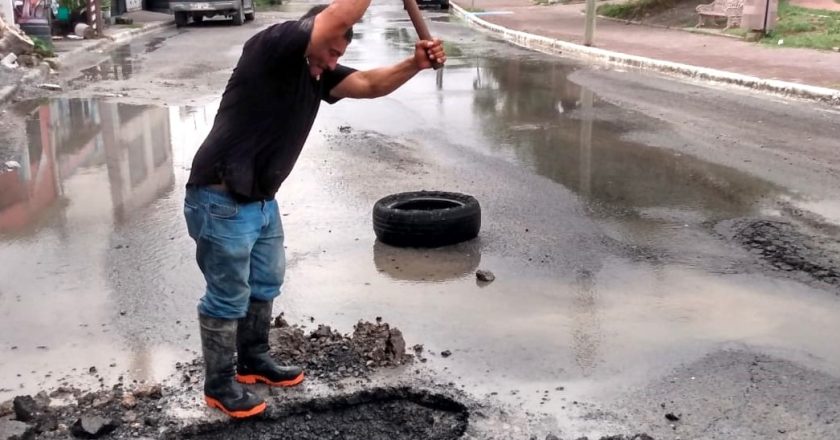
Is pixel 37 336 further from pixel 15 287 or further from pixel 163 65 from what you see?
pixel 163 65

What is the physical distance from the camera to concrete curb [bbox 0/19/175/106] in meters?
12.8

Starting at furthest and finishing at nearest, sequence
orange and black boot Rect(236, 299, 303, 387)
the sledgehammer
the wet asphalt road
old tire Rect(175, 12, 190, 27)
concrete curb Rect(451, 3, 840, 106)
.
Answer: old tire Rect(175, 12, 190, 27)
concrete curb Rect(451, 3, 840, 106)
the wet asphalt road
the sledgehammer
orange and black boot Rect(236, 299, 303, 387)

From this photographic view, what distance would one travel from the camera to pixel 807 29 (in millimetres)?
18500

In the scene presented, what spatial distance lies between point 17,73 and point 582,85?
30.4 feet

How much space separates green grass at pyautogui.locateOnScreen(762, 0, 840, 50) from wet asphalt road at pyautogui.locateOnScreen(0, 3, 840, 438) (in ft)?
20.5

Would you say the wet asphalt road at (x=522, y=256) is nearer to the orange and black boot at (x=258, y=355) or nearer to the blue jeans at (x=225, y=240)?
the orange and black boot at (x=258, y=355)

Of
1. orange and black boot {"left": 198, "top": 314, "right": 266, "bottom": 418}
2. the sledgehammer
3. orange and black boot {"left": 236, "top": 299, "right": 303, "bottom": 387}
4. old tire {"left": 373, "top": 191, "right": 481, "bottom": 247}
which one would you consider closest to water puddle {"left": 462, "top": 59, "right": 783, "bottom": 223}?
old tire {"left": 373, "top": 191, "right": 481, "bottom": 247}

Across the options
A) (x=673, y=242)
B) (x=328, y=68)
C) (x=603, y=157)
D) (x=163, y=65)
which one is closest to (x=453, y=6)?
(x=163, y=65)

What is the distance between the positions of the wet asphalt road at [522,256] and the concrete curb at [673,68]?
55cm

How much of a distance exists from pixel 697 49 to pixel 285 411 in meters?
15.7

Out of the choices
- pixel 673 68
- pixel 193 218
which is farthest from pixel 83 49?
pixel 193 218

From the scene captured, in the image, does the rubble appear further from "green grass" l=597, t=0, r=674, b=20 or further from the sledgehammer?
"green grass" l=597, t=0, r=674, b=20

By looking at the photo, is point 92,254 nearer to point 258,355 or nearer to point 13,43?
point 258,355

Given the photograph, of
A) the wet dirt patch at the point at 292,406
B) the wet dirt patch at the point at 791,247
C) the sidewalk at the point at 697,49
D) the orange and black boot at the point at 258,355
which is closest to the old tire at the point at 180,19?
the sidewalk at the point at 697,49
